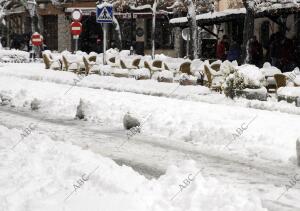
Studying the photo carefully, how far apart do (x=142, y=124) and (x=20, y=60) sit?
2740cm

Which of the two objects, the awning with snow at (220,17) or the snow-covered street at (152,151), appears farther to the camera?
the awning with snow at (220,17)

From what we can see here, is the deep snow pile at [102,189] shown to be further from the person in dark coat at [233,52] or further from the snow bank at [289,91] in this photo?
the person in dark coat at [233,52]

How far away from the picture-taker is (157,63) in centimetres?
2278

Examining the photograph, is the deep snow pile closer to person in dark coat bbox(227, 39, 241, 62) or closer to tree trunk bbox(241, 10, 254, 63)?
tree trunk bbox(241, 10, 254, 63)

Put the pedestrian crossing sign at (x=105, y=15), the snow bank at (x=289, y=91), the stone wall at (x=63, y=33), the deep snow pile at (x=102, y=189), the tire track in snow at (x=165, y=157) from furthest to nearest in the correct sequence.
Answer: the stone wall at (x=63, y=33) < the pedestrian crossing sign at (x=105, y=15) < the snow bank at (x=289, y=91) < the tire track in snow at (x=165, y=157) < the deep snow pile at (x=102, y=189)

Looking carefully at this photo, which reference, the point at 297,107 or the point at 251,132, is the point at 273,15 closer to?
the point at 297,107

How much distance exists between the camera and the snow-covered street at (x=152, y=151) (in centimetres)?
538

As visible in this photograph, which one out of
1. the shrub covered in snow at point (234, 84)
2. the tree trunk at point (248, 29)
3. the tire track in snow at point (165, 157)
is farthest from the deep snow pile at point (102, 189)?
the tree trunk at point (248, 29)

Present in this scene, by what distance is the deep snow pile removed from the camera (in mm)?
5133

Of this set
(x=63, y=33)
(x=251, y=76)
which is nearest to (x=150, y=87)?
(x=251, y=76)

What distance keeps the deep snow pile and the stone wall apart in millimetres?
42660

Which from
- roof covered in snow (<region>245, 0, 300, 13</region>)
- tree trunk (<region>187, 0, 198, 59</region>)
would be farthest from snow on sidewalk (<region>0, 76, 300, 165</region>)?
tree trunk (<region>187, 0, 198, 59</region>)

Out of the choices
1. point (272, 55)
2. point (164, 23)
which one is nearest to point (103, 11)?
point (272, 55)

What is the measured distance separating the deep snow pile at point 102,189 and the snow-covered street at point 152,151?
10mm
